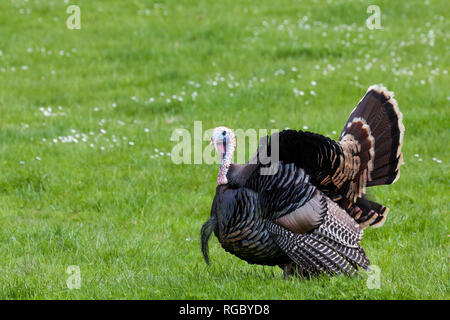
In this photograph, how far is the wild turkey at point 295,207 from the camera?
17.7 feet

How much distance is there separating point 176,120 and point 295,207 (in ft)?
18.8

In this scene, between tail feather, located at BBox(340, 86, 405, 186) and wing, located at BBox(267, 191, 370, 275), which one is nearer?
wing, located at BBox(267, 191, 370, 275)

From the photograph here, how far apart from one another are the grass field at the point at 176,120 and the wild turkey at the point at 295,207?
249mm

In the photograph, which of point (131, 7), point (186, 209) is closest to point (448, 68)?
point (186, 209)

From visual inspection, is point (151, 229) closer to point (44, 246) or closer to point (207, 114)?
point (44, 246)

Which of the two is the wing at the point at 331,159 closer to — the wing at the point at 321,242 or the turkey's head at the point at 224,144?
the wing at the point at 321,242

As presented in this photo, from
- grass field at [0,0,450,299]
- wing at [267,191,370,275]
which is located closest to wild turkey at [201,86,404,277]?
wing at [267,191,370,275]

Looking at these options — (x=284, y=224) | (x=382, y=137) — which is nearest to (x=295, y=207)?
(x=284, y=224)

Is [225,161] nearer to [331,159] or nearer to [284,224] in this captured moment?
[284,224]

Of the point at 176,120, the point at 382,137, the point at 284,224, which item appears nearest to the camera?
the point at 284,224

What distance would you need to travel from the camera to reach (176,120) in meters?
10.9

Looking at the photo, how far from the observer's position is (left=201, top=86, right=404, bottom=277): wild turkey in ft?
17.7

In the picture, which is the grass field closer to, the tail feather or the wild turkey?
the wild turkey

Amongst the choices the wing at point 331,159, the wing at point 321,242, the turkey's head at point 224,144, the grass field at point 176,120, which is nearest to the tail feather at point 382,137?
the wing at point 331,159
